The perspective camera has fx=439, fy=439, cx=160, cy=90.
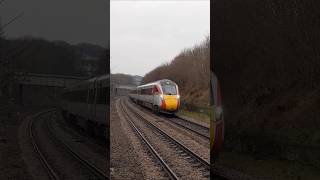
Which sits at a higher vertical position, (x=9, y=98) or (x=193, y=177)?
(x=9, y=98)

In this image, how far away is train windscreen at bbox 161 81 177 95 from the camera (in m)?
26.8

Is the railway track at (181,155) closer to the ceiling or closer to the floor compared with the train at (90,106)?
closer to the floor

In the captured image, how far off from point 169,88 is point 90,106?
15003 mm

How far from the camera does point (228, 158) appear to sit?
13.5 m

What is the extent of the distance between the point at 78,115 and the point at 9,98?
4083 mm

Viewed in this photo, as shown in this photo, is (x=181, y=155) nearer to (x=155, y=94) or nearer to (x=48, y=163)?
(x=48, y=163)

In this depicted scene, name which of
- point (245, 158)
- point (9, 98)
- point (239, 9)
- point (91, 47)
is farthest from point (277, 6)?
point (9, 98)

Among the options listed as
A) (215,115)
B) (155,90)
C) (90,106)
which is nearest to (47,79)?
(215,115)

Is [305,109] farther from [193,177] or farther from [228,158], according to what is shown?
Answer: [193,177]

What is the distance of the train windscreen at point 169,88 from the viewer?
2675cm

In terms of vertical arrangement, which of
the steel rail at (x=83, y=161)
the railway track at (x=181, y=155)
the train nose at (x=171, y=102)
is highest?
the train nose at (x=171, y=102)

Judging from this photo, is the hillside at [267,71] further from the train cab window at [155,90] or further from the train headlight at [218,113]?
the train cab window at [155,90]

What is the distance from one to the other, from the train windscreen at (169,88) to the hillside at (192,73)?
699mm

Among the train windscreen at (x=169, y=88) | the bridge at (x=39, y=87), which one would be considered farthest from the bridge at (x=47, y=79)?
the train windscreen at (x=169, y=88)
